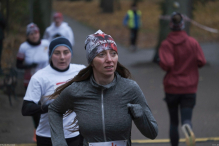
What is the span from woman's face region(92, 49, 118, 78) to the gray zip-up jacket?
0.10m

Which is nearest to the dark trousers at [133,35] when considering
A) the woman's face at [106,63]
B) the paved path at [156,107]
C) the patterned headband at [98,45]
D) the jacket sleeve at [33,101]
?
the paved path at [156,107]

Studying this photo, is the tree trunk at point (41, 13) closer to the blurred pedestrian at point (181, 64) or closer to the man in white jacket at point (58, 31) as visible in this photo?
the man in white jacket at point (58, 31)

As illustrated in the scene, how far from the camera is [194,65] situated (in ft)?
17.5

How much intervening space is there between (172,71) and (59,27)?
5141 mm

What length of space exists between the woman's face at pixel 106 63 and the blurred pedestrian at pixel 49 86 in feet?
3.87

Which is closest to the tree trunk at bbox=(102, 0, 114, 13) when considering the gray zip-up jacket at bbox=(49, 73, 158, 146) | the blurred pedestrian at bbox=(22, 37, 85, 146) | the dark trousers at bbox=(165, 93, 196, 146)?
the dark trousers at bbox=(165, 93, 196, 146)

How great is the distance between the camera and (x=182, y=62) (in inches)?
208

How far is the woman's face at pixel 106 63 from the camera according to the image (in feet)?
9.03

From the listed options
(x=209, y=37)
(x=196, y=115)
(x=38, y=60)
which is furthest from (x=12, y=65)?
(x=209, y=37)

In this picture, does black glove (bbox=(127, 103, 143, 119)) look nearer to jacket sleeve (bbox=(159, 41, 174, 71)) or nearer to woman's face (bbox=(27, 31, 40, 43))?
jacket sleeve (bbox=(159, 41, 174, 71))

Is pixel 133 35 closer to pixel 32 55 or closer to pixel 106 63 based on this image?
pixel 32 55

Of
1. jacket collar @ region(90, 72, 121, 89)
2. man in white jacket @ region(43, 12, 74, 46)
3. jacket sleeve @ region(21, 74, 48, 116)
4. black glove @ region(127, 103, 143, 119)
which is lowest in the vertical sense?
jacket sleeve @ region(21, 74, 48, 116)

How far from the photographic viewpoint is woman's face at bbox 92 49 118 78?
2.75m

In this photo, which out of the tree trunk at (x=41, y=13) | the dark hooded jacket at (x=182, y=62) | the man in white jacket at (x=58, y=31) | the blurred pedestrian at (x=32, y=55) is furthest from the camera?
the tree trunk at (x=41, y=13)
